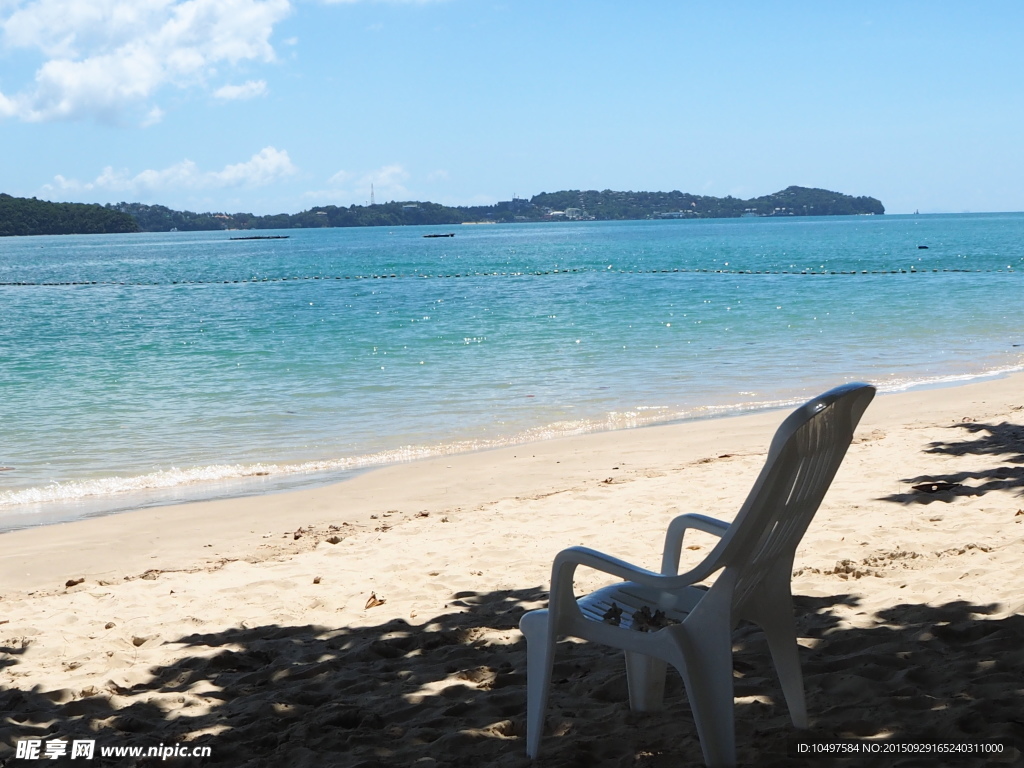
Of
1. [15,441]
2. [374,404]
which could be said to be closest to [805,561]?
[374,404]

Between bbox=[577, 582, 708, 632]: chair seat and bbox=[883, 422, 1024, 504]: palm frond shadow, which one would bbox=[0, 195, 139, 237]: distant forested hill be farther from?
bbox=[577, 582, 708, 632]: chair seat

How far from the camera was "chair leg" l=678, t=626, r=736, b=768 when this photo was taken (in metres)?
2.80

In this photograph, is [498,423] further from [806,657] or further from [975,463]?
[806,657]

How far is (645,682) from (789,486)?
3.62 ft

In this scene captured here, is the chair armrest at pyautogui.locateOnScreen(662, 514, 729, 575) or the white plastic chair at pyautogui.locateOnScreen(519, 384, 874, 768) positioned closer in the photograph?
the white plastic chair at pyautogui.locateOnScreen(519, 384, 874, 768)

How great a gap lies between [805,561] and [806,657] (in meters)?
1.47

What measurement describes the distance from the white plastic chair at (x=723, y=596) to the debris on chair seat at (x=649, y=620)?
11 millimetres

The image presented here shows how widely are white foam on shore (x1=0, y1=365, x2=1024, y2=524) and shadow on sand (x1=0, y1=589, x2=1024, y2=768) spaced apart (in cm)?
460

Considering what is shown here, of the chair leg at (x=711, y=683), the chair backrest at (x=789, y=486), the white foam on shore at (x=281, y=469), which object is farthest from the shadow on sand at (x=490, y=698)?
the white foam on shore at (x=281, y=469)

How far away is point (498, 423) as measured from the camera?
11.6m

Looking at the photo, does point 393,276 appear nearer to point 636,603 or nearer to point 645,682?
point 645,682

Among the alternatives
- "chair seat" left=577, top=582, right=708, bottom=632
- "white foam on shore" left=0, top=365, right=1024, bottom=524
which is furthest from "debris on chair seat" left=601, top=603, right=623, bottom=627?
"white foam on shore" left=0, top=365, right=1024, bottom=524

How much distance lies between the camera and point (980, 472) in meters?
7.14

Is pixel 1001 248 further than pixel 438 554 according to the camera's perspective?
Yes
